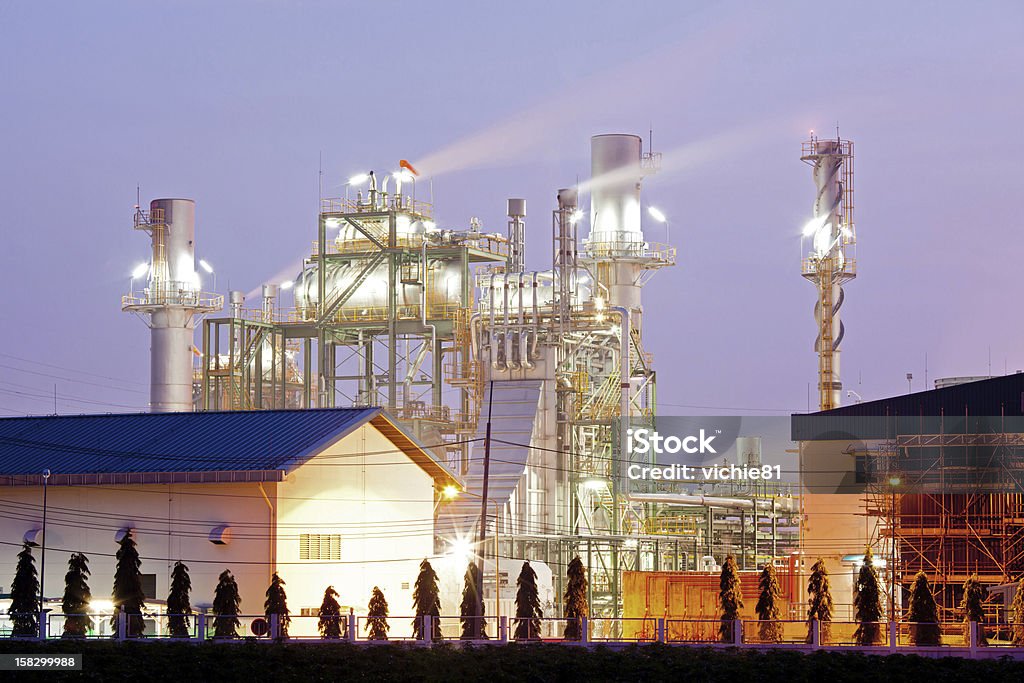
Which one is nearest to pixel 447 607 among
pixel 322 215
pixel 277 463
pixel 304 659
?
pixel 277 463

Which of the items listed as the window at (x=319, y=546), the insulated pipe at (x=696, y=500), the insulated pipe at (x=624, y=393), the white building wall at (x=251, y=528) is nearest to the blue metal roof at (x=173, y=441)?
the white building wall at (x=251, y=528)

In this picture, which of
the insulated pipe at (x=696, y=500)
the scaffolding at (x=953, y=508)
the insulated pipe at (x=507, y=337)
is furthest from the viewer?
the insulated pipe at (x=696, y=500)

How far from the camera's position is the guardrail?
4688 centimetres

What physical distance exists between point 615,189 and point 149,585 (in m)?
34.8

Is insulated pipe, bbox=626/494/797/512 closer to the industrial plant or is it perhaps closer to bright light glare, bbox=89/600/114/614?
the industrial plant

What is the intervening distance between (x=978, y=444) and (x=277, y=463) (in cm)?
2459

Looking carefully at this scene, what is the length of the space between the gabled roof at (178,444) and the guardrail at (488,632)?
471 cm

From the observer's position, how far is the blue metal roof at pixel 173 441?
57188 millimetres

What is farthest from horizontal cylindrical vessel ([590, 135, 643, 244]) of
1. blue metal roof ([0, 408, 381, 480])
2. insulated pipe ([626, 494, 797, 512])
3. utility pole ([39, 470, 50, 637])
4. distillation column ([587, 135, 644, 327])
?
utility pole ([39, 470, 50, 637])

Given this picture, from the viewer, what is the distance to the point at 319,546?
2297 inches

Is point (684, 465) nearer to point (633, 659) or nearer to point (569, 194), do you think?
point (569, 194)

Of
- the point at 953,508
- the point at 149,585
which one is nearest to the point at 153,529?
the point at 149,585

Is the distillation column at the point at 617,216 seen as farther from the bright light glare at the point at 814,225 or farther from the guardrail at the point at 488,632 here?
the guardrail at the point at 488,632

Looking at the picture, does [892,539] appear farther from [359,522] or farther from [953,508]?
→ [359,522]
